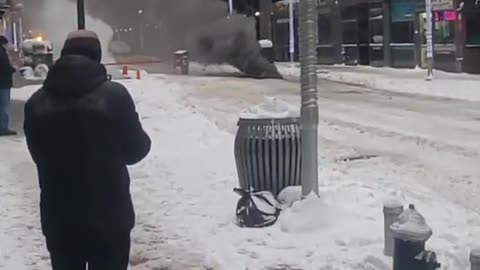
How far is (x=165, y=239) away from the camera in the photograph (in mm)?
7535

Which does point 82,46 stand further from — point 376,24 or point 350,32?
point 350,32

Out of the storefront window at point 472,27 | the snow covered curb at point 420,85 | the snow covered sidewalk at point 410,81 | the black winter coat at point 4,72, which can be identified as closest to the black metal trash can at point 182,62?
the snow covered sidewalk at point 410,81

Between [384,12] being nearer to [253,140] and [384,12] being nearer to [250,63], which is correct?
[250,63]

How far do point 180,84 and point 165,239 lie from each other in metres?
22.0

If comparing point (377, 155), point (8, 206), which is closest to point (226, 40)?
point (377, 155)

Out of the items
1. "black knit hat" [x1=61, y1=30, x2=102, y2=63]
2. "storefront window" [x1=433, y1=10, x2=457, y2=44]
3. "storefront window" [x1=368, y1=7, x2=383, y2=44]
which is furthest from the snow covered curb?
"black knit hat" [x1=61, y1=30, x2=102, y2=63]

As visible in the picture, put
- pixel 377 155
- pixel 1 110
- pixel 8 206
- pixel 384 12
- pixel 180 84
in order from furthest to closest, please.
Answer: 1. pixel 384 12
2. pixel 180 84
3. pixel 1 110
4. pixel 377 155
5. pixel 8 206

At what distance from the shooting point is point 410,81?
2936cm

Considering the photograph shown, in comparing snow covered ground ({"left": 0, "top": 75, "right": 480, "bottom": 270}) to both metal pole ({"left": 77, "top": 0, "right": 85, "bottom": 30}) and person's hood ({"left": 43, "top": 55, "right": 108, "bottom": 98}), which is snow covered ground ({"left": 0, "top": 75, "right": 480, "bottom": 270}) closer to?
metal pole ({"left": 77, "top": 0, "right": 85, "bottom": 30})

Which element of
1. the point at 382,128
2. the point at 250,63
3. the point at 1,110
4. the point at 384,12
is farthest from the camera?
the point at 384,12

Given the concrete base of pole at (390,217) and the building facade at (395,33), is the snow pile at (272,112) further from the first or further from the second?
the building facade at (395,33)

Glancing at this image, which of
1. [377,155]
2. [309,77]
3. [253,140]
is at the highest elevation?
[309,77]

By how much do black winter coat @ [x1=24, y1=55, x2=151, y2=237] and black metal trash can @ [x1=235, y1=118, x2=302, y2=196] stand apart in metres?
4.05

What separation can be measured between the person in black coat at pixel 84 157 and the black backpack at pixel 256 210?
142 inches
